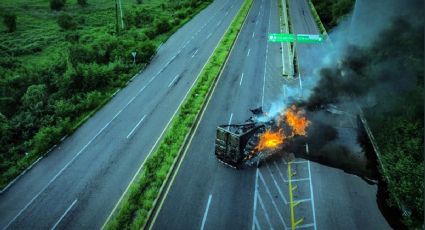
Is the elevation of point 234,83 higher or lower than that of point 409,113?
lower

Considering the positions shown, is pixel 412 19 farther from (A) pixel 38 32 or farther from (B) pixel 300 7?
(A) pixel 38 32

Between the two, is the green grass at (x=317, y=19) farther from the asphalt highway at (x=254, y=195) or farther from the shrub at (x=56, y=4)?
the shrub at (x=56, y=4)

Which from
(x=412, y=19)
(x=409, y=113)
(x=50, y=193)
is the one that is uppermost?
(x=412, y=19)

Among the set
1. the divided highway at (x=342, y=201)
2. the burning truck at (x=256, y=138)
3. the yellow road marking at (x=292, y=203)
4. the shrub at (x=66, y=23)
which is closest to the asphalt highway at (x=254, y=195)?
the divided highway at (x=342, y=201)

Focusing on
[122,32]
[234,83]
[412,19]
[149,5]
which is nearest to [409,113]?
[412,19]

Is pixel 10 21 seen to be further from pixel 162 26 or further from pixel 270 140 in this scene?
pixel 270 140

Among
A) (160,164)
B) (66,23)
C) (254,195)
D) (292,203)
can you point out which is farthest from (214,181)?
(66,23)

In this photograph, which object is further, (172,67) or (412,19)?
(172,67)

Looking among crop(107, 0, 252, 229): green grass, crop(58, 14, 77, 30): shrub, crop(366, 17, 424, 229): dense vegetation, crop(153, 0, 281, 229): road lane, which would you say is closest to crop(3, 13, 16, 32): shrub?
crop(58, 14, 77, 30): shrub
